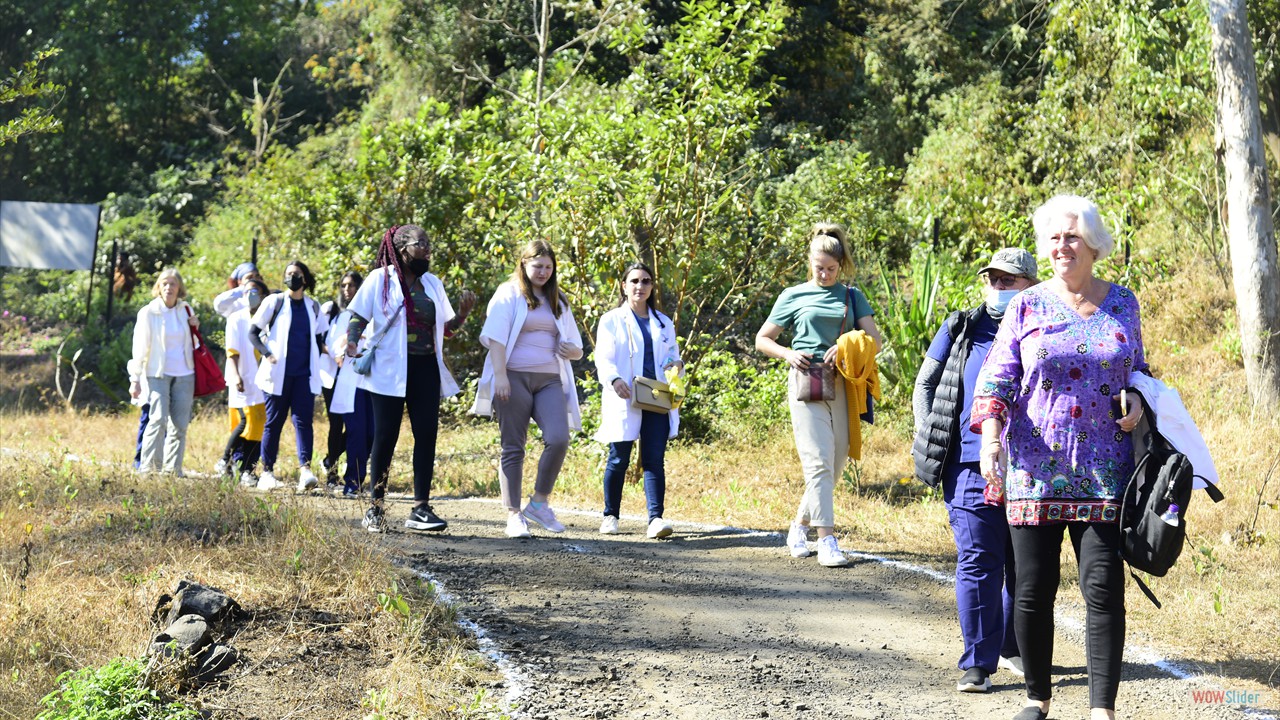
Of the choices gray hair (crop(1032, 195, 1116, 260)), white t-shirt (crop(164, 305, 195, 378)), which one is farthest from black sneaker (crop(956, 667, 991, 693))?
white t-shirt (crop(164, 305, 195, 378))

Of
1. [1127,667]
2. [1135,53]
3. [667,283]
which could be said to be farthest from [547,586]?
[1135,53]

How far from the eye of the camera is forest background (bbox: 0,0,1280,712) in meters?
11.1

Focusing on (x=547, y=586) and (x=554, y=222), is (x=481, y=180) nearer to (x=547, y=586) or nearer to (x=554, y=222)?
(x=554, y=222)

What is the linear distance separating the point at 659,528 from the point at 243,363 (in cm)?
489

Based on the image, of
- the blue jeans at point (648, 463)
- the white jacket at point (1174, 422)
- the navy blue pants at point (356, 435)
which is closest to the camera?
the white jacket at point (1174, 422)

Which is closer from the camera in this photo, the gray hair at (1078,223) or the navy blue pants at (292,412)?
the gray hair at (1078,223)

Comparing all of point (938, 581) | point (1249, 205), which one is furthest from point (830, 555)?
point (1249, 205)

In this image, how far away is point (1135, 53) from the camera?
48.2 feet

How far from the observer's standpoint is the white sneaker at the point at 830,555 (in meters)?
7.58

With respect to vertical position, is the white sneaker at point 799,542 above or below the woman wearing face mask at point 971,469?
below

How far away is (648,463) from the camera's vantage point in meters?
8.57

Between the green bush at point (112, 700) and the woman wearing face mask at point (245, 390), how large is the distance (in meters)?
6.50

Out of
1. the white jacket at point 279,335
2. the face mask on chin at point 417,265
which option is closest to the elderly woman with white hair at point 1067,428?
the face mask on chin at point 417,265

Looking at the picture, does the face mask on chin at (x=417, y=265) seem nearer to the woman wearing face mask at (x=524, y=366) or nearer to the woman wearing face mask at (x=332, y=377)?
the woman wearing face mask at (x=524, y=366)
